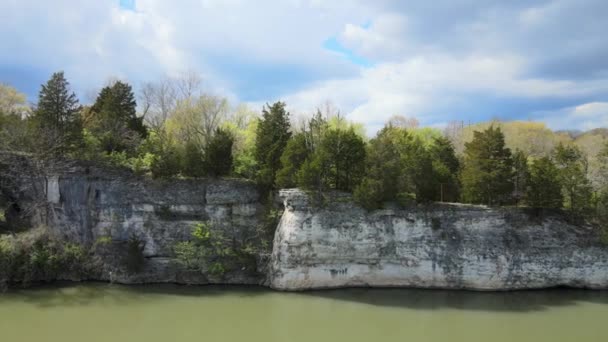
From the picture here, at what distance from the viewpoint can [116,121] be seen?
989 inches

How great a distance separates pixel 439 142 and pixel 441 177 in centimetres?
410

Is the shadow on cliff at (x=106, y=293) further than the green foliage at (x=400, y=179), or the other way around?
the green foliage at (x=400, y=179)

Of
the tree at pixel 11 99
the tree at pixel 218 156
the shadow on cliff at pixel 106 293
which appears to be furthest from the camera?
the tree at pixel 11 99

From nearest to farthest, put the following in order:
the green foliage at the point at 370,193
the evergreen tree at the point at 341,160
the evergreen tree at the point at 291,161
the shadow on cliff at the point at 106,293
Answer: the shadow on cliff at the point at 106,293 < the green foliage at the point at 370,193 < the evergreen tree at the point at 341,160 < the evergreen tree at the point at 291,161

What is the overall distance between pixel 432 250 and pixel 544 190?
6342mm

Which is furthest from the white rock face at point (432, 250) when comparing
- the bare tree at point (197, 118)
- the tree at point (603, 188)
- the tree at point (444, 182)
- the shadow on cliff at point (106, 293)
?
Result: the bare tree at point (197, 118)

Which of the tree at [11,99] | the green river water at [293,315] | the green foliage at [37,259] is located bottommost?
the green river water at [293,315]

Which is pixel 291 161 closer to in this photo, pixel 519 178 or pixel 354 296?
pixel 354 296

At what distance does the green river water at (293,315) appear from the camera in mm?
14391

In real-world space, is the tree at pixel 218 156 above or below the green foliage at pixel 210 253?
above

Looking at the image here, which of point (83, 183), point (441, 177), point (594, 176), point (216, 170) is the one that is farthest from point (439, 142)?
point (83, 183)

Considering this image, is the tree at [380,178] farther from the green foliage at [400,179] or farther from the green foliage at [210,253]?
the green foliage at [210,253]

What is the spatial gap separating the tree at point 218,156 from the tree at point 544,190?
15.8m

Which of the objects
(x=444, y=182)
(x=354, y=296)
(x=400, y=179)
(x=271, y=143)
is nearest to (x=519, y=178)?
(x=444, y=182)
